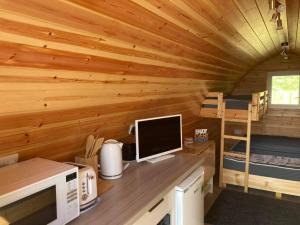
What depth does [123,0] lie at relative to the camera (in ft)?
4.16

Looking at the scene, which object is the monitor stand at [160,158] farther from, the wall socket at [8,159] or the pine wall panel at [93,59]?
the wall socket at [8,159]

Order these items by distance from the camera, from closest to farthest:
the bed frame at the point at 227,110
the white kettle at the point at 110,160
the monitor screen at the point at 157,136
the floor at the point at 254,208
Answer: the white kettle at the point at 110,160 → the monitor screen at the point at 157,136 → the floor at the point at 254,208 → the bed frame at the point at 227,110

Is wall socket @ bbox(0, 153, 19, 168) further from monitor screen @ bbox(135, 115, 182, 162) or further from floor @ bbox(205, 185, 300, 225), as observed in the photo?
floor @ bbox(205, 185, 300, 225)

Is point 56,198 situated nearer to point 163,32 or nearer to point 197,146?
point 163,32

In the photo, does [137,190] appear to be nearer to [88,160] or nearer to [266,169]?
[88,160]

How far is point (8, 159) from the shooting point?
4.55ft

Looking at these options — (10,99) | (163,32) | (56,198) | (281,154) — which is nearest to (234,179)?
(281,154)

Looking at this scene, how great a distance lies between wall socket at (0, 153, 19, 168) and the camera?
1.35m

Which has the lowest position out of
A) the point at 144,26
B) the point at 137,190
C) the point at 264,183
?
the point at 264,183

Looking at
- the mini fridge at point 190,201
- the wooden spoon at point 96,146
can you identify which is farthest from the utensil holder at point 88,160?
the mini fridge at point 190,201

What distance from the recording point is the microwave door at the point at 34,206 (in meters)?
0.99

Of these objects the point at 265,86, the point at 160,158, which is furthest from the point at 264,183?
the point at 265,86

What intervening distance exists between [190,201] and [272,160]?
2.09 m

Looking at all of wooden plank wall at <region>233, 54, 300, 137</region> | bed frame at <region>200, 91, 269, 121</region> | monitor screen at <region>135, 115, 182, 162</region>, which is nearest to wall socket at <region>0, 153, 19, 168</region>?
monitor screen at <region>135, 115, 182, 162</region>
